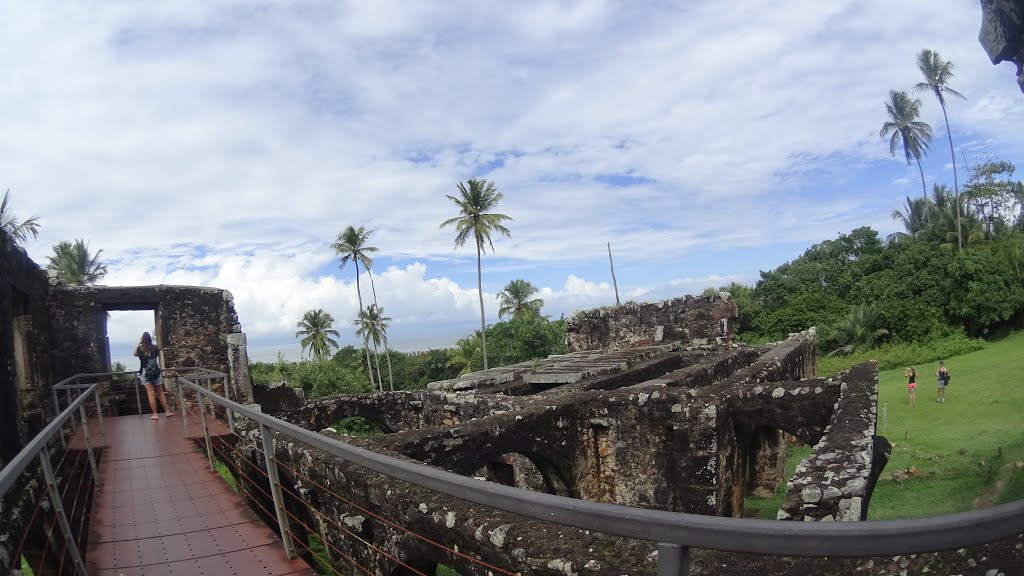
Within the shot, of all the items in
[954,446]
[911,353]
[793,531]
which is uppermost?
[793,531]

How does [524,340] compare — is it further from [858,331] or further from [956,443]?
[956,443]

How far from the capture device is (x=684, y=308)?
22.2 m

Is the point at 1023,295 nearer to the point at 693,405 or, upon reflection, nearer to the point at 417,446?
the point at 693,405

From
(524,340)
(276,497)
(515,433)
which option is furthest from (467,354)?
(276,497)

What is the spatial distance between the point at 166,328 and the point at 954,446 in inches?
705

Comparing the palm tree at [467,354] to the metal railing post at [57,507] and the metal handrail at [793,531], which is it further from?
the metal handrail at [793,531]

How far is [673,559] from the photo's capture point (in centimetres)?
140

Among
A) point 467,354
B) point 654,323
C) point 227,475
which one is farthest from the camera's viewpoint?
point 467,354

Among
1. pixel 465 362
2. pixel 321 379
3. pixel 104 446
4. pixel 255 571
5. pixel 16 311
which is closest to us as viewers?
pixel 255 571

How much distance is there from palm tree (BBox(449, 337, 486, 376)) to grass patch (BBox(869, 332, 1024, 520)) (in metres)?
24.5

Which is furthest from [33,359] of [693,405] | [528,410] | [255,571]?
[693,405]

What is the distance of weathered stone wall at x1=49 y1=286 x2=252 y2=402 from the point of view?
13270 millimetres

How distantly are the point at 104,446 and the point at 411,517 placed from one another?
6.07m

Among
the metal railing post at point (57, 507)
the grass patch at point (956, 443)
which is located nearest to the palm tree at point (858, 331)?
the grass patch at point (956, 443)
